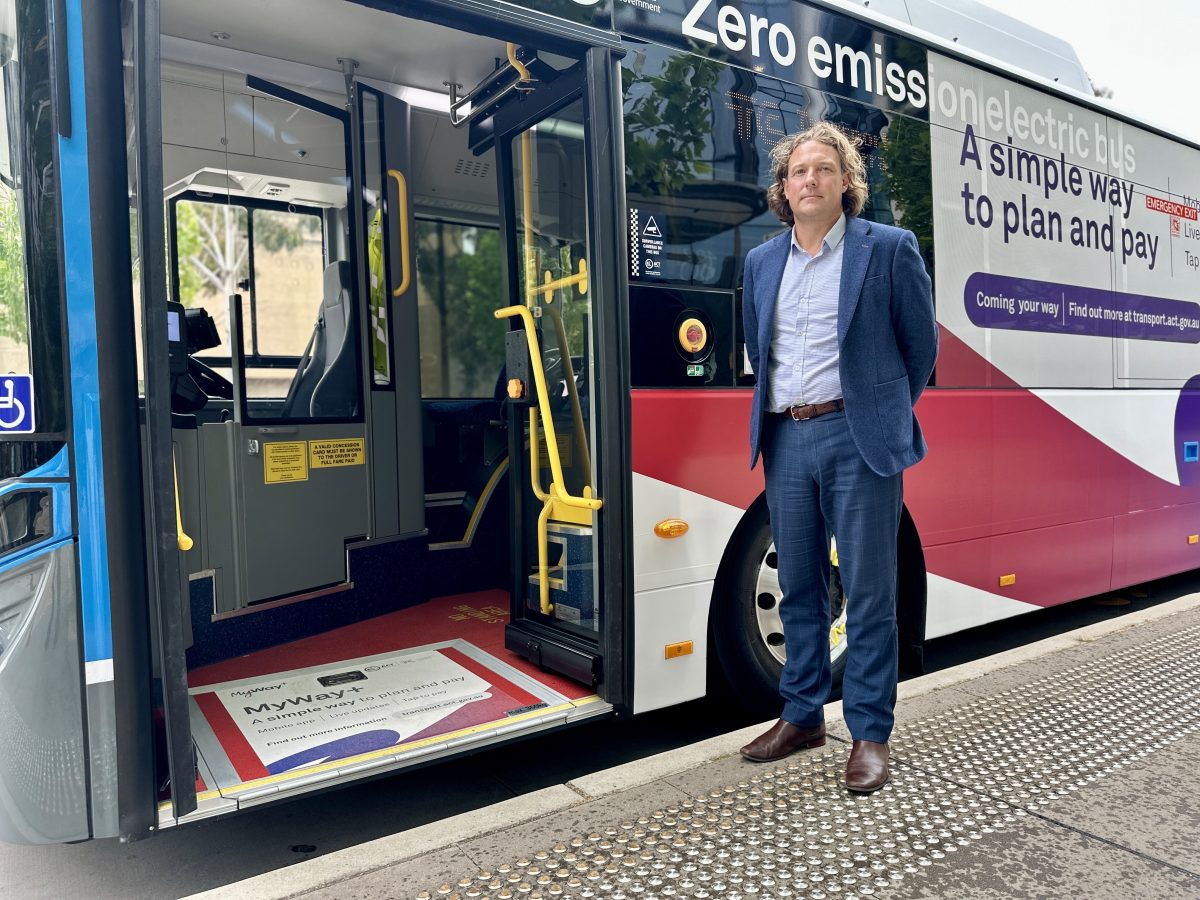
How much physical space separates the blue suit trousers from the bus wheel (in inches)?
19.2

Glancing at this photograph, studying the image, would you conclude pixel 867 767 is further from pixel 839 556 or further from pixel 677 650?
pixel 677 650

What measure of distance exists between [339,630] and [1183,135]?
5.59 metres

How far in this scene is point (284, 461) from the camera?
4504mm

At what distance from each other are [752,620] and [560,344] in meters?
1.32

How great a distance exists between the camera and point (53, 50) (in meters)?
2.27

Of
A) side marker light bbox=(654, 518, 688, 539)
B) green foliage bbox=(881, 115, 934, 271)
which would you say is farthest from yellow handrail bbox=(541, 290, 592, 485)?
green foliage bbox=(881, 115, 934, 271)

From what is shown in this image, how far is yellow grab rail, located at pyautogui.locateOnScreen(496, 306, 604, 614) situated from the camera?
11.9ft

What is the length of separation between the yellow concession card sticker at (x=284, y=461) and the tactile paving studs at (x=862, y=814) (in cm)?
255

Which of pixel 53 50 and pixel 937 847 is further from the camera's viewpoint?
pixel 937 847

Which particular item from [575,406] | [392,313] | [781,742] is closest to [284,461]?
[392,313]

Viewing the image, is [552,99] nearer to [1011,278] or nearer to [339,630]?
[1011,278]

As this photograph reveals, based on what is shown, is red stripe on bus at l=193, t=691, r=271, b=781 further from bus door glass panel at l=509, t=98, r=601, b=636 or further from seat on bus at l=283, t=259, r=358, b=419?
seat on bus at l=283, t=259, r=358, b=419

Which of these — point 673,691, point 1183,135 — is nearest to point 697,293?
point 673,691

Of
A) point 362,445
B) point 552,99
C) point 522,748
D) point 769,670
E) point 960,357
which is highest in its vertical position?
point 552,99
